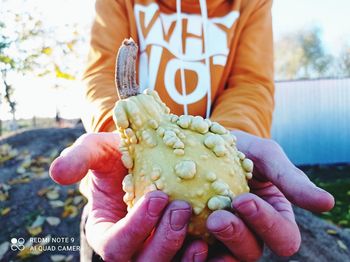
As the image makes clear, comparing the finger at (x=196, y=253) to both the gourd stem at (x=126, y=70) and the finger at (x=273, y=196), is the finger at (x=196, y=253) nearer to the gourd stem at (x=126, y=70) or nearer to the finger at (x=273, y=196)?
the finger at (x=273, y=196)

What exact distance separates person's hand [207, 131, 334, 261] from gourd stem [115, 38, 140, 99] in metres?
0.42

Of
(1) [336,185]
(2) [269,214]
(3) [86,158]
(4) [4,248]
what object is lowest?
(1) [336,185]

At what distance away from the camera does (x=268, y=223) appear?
1060mm

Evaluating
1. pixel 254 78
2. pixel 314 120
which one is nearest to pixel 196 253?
pixel 254 78

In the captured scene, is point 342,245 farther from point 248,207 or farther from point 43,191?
point 248,207

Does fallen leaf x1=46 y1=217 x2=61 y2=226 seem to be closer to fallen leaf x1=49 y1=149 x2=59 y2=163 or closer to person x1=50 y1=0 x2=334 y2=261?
fallen leaf x1=49 y1=149 x2=59 y2=163

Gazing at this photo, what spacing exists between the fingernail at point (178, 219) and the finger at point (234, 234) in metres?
0.06

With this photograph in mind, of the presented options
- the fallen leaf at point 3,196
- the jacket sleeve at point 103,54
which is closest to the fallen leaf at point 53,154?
the fallen leaf at point 3,196

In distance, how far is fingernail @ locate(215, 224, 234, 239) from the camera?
1019 millimetres

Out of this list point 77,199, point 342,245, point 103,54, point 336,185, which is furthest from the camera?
point 336,185

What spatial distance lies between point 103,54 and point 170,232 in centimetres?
105

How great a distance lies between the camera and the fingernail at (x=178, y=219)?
1.04 meters

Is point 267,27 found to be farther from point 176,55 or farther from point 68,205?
point 68,205

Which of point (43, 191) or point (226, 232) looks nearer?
point (226, 232)
